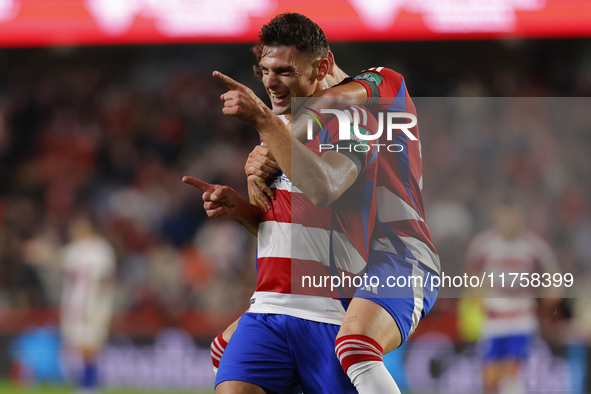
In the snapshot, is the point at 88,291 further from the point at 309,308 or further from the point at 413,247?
the point at 413,247

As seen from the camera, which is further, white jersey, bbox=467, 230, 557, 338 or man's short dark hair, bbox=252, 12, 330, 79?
white jersey, bbox=467, 230, 557, 338

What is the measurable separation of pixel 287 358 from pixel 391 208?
→ 743mm

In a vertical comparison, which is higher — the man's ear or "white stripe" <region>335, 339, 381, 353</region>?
the man's ear

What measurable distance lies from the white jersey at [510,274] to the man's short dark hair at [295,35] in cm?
511

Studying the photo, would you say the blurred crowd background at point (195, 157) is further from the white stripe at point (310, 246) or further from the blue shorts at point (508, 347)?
the white stripe at point (310, 246)

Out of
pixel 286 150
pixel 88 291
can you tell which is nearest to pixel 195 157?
pixel 88 291

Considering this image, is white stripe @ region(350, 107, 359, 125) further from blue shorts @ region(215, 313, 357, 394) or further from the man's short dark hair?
blue shorts @ region(215, 313, 357, 394)

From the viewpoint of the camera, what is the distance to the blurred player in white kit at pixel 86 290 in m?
9.65

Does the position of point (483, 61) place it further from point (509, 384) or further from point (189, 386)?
point (189, 386)

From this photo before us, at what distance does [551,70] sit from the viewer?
35.4 feet

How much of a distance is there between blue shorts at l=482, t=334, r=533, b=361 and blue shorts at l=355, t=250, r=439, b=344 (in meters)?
4.87

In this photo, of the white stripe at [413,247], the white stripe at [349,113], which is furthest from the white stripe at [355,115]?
the white stripe at [413,247]

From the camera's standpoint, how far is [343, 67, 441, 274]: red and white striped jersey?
3072 mm

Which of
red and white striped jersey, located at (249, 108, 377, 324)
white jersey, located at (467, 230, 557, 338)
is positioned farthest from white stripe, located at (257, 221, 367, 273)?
white jersey, located at (467, 230, 557, 338)
